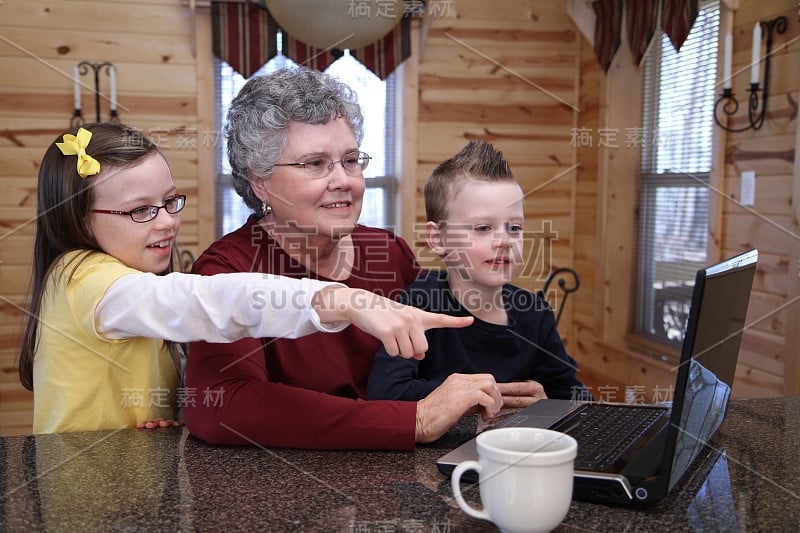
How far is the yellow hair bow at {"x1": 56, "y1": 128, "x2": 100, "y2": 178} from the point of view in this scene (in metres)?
1.34

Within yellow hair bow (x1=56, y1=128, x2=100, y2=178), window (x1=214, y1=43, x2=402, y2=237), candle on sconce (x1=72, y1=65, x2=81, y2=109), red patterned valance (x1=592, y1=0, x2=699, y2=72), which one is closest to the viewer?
yellow hair bow (x1=56, y1=128, x2=100, y2=178)

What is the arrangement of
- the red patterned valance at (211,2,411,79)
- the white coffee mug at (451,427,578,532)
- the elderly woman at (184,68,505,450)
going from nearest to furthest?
1. the white coffee mug at (451,427,578,532)
2. the elderly woman at (184,68,505,450)
3. the red patterned valance at (211,2,411,79)

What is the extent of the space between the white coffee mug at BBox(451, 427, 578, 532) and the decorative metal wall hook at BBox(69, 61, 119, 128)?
10.3 ft

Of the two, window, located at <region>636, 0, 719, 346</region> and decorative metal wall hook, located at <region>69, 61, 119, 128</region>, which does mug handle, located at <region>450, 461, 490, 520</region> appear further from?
decorative metal wall hook, located at <region>69, 61, 119, 128</region>

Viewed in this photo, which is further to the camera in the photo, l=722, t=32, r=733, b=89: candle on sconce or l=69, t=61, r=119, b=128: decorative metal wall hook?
l=69, t=61, r=119, b=128: decorative metal wall hook

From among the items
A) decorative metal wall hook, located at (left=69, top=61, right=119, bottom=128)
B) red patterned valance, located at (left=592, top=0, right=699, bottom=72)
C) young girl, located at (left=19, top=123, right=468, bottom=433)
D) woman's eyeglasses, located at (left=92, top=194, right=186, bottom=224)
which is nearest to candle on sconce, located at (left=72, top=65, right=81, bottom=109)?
decorative metal wall hook, located at (left=69, top=61, right=119, bottom=128)

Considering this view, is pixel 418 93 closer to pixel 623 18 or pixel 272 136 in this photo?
pixel 623 18

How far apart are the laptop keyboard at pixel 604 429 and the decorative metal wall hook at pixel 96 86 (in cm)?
291

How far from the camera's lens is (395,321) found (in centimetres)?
87

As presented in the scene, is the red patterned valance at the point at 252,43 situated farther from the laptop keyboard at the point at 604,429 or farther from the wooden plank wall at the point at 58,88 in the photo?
the laptop keyboard at the point at 604,429

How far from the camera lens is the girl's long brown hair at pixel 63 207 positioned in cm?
135

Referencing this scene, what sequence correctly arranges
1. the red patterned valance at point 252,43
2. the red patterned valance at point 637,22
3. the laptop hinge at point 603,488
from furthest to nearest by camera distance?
the red patterned valance at point 252,43 → the red patterned valance at point 637,22 → the laptop hinge at point 603,488

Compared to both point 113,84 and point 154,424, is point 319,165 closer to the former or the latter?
point 154,424

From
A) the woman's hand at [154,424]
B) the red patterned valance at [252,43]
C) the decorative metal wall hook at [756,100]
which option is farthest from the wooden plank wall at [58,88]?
the woman's hand at [154,424]
